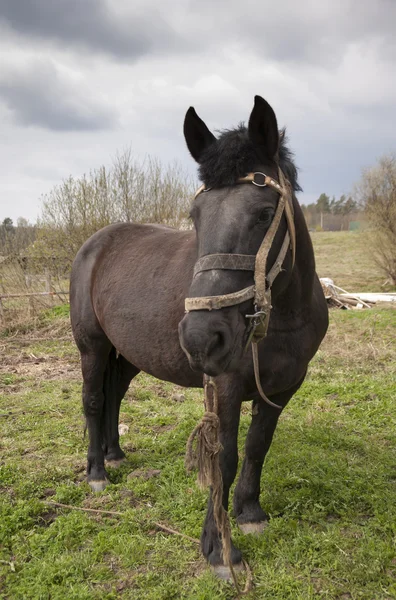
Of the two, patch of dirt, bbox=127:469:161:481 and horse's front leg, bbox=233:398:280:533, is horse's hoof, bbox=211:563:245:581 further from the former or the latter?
patch of dirt, bbox=127:469:161:481

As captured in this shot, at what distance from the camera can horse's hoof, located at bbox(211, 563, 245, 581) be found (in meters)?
2.56

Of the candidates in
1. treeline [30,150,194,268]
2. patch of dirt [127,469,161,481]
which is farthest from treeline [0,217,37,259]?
patch of dirt [127,469,161,481]

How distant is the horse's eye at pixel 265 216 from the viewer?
2152mm

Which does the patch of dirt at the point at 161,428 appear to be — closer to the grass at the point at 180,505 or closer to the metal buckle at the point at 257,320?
the grass at the point at 180,505

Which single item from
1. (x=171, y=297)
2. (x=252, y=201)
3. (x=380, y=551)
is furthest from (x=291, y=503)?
(x=252, y=201)

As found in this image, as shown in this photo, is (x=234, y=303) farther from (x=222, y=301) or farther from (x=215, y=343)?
(x=215, y=343)

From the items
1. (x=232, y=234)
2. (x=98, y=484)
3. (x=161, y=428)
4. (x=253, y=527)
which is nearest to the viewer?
(x=232, y=234)

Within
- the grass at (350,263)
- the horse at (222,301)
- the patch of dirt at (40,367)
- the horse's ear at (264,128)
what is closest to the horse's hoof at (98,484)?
the horse at (222,301)

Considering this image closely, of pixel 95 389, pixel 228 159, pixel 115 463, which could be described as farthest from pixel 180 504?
pixel 228 159

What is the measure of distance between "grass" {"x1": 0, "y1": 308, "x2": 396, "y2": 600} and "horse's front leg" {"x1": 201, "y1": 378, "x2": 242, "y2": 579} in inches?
4.3

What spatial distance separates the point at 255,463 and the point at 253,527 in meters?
0.44

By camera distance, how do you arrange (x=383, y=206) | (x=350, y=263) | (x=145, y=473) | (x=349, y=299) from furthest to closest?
(x=350, y=263) < (x=383, y=206) < (x=349, y=299) < (x=145, y=473)

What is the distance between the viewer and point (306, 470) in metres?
3.64

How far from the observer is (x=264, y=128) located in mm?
2252
